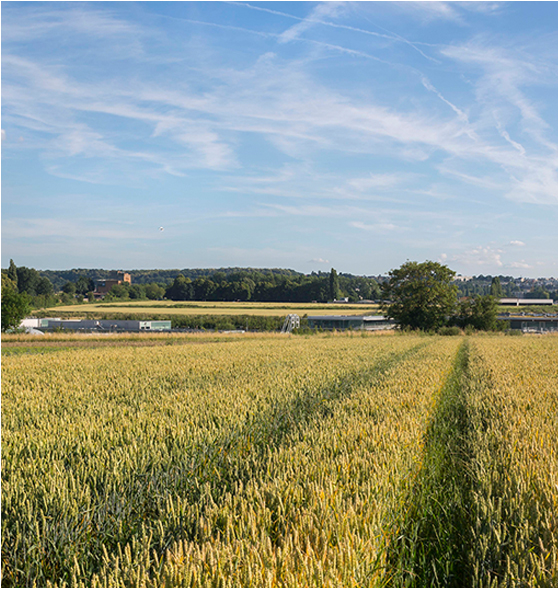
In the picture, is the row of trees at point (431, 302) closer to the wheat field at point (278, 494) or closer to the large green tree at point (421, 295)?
the large green tree at point (421, 295)

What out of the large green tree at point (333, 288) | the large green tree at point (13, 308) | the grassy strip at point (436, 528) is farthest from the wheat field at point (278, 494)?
the large green tree at point (333, 288)

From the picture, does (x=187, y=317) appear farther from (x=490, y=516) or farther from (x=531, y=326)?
(x=490, y=516)

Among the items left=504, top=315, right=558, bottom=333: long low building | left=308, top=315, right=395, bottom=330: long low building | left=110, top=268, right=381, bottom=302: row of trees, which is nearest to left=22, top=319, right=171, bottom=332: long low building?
left=308, top=315, right=395, bottom=330: long low building

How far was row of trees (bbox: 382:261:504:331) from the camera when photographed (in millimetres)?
65000

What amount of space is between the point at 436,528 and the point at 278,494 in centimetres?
182

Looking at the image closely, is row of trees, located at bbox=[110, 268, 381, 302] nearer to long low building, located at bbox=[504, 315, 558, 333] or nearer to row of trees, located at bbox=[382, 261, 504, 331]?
long low building, located at bbox=[504, 315, 558, 333]

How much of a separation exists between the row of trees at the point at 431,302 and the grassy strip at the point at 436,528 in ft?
195

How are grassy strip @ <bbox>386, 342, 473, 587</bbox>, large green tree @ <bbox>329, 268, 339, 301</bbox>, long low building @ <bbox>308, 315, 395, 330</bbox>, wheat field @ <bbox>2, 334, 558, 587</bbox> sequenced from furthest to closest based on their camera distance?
large green tree @ <bbox>329, 268, 339, 301</bbox>
long low building @ <bbox>308, 315, 395, 330</bbox>
grassy strip @ <bbox>386, 342, 473, 587</bbox>
wheat field @ <bbox>2, 334, 558, 587</bbox>

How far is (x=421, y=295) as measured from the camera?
6556 centimetres

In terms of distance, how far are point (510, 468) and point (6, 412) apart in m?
8.53

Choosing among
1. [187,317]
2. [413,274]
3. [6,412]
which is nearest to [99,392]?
[6,412]

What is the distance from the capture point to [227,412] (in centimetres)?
782

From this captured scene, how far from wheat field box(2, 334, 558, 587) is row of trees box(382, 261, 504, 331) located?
57672mm

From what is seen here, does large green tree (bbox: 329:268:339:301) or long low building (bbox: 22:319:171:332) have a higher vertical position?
large green tree (bbox: 329:268:339:301)
